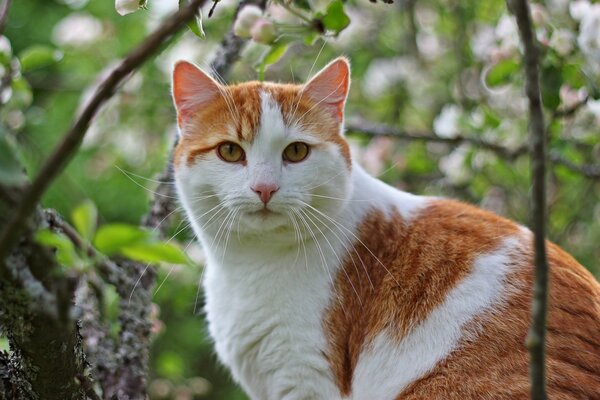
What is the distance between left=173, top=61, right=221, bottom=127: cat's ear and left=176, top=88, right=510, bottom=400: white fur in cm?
21

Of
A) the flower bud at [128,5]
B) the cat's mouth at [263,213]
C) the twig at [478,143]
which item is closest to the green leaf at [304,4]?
the flower bud at [128,5]

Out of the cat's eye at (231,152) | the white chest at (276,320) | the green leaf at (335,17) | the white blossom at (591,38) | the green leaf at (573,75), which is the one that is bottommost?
Result: the white chest at (276,320)

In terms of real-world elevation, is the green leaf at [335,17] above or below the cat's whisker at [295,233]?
above

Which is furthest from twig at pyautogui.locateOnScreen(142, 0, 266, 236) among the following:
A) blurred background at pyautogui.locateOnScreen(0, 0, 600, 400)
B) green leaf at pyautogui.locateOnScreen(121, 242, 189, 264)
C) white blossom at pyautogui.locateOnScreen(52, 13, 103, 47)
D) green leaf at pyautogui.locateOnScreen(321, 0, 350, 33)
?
white blossom at pyautogui.locateOnScreen(52, 13, 103, 47)

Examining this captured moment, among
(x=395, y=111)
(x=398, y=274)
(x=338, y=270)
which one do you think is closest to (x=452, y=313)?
(x=398, y=274)

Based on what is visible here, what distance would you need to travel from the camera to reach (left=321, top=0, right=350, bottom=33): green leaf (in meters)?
1.76

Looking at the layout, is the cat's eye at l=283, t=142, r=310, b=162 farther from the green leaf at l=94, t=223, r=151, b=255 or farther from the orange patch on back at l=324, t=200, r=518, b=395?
the green leaf at l=94, t=223, r=151, b=255

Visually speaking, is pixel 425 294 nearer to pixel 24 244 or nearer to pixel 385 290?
pixel 385 290

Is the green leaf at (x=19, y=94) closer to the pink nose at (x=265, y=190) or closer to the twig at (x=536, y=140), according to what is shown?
the pink nose at (x=265, y=190)

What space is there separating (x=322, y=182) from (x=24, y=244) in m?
1.37

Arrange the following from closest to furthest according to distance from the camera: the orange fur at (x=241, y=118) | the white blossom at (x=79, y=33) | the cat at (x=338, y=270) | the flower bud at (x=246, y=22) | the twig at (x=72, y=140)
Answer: the twig at (x=72, y=140)
the flower bud at (x=246, y=22)
the cat at (x=338, y=270)
the orange fur at (x=241, y=118)
the white blossom at (x=79, y=33)

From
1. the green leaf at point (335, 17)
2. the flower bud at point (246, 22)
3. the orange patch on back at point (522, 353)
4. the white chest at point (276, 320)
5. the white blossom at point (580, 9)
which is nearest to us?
the green leaf at point (335, 17)

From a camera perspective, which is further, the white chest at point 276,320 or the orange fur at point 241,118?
Result: the orange fur at point 241,118

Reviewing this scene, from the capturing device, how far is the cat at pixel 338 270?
221 centimetres
